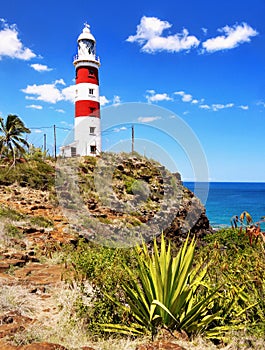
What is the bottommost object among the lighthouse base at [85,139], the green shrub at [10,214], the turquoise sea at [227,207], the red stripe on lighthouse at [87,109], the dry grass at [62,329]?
the turquoise sea at [227,207]

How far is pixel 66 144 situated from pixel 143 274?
18.8 metres

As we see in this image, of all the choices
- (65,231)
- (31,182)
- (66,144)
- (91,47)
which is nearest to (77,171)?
(31,182)

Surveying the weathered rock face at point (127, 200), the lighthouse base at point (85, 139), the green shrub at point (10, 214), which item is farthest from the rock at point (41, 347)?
the lighthouse base at point (85, 139)

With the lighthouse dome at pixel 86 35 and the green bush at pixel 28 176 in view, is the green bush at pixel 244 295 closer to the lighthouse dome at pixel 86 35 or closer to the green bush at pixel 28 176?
the green bush at pixel 28 176

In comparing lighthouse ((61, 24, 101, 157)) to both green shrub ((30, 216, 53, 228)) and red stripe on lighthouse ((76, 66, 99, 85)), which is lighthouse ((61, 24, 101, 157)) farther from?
green shrub ((30, 216, 53, 228))

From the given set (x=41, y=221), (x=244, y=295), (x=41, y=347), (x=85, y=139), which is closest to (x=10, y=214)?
(x=41, y=221)

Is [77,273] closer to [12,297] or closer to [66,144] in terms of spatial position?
[12,297]

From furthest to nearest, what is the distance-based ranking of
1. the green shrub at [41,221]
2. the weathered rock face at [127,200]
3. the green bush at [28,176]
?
the green bush at [28,176], the weathered rock face at [127,200], the green shrub at [41,221]

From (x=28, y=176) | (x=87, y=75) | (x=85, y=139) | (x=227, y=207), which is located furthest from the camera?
(x=227, y=207)

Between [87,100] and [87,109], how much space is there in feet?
1.94

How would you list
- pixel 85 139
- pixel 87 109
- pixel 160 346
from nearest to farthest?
pixel 160 346, pixel 85 139, pixel 87 109

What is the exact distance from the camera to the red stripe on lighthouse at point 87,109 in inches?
881

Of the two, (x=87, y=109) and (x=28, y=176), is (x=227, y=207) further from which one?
(x=28, y=176)

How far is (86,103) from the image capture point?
73.4 feet
